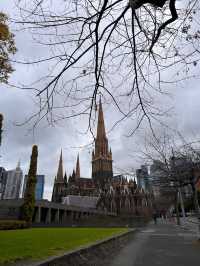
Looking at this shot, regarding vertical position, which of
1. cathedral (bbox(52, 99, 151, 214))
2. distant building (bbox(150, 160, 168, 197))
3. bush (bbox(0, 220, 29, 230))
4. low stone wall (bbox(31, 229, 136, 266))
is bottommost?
low stone wall (bbox(31, 229, 136, 266))

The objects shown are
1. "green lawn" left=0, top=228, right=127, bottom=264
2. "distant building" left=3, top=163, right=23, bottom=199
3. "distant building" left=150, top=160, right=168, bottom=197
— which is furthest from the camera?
"distant building" left=3, top=163, right=23, bottom=199

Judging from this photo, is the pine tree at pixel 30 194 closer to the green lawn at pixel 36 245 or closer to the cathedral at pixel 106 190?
the green lawn at pixel 36 245

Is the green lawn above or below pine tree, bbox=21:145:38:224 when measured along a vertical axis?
below

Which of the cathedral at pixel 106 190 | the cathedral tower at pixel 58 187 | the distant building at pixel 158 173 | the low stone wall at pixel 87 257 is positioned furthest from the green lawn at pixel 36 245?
the cathedral tower at pixel 58 187

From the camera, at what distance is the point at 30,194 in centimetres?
3694

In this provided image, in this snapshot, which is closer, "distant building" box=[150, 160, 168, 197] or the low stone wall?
the low stone wall

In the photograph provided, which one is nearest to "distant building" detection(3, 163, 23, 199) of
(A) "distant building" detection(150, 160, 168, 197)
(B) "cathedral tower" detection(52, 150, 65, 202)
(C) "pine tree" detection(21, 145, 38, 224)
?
(B) "cathedral tower" detection(52, 150, 65, 202)

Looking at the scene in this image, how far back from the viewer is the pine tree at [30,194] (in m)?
35.2

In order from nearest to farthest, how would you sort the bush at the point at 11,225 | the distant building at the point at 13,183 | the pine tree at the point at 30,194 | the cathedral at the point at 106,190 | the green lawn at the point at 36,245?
1. the green lawn at the point at 36,245
2. the bush at the point at 11,225
3. the pine tree at the point at 30,194
4. the cathedral at the point at 106,190
5. the distant building at the point at 13,183

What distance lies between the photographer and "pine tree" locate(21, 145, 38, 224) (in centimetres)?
3519

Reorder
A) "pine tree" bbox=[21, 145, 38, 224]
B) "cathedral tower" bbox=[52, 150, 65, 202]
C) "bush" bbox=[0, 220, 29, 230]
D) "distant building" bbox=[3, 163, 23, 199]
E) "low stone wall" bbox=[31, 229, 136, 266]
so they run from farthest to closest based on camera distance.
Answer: "distant building" bbox=[3, 163, 23, 199] → "cathedral tower" bbox=[52, 150, 65, 202] → "pine tree" bbox=[21, 145, 38, 224] → "bush" bbox=[0, 220, 29, 230] → "low stone wall" bbox=[31, 229, 136, 266]

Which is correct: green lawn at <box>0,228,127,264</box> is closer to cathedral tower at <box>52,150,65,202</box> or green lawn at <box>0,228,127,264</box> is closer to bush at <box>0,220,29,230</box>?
bush at <box>0,220,29,230</box>

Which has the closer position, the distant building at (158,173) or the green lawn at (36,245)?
the green lawn at (36,245)

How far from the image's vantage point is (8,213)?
37.8m
